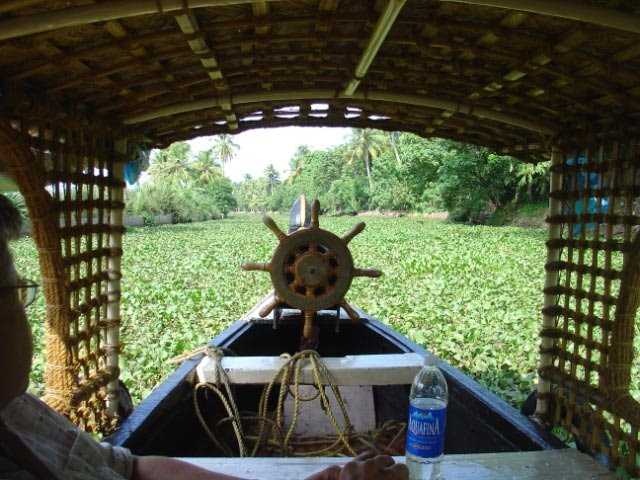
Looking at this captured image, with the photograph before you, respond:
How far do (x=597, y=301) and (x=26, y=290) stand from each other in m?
2.29

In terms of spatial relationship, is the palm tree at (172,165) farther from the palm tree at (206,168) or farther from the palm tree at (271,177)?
the palm tree at (271,177)

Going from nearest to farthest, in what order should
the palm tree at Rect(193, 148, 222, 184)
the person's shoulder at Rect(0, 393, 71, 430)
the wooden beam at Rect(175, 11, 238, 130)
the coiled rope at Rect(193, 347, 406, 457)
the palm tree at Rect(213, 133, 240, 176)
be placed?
the person's shoulder at Rect(0, 393, 71, 430)
the wooden beam at Rect(175, 11, 238, 130)
the coiled rope at Rect(193, 347, 406, 457)
the palm tree at Rect(193, 148, 222, 184)
the palm tree at Rect(213, 133, 240, 176)

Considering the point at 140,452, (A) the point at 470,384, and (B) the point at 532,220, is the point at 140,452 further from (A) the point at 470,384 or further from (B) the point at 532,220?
(B) the point at 532,220

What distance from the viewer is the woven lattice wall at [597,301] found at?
2096 millimetres

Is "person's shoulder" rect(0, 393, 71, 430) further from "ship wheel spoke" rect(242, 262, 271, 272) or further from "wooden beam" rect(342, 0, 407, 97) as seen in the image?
"ship wheel spoke" rect(242, 262, 271, 272)

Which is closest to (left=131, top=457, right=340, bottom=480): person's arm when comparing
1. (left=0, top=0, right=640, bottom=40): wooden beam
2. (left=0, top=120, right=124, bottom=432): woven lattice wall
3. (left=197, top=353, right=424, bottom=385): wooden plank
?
(left=0, top=120, right=124, bottom=432): woven lattice wall

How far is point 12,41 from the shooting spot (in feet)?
5.18

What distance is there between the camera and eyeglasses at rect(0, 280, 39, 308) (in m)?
1.03

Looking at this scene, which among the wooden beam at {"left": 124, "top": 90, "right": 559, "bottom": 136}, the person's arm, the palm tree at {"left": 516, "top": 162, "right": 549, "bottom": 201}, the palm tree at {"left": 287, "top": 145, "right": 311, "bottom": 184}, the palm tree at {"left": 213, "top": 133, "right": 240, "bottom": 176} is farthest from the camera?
the palm tree at {"left": 287, "top": 145, "right": 311, "bottom": 184}

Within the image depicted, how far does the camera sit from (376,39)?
1.75m

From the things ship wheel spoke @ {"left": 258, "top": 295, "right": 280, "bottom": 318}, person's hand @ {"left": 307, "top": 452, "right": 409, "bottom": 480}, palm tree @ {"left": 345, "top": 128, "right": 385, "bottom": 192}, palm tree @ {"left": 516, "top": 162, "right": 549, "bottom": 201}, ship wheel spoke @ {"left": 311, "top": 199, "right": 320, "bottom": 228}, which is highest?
palm tree @ {"left": 345, "top": 128, "right": 385, "bottom": 192}

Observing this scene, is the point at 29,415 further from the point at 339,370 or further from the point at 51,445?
the point at 339,370

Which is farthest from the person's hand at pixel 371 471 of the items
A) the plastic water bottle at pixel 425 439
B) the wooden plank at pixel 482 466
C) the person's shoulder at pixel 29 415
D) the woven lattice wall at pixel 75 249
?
the woven lattice wall at pixel 75 249

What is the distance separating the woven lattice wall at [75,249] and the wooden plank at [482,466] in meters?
0.73
